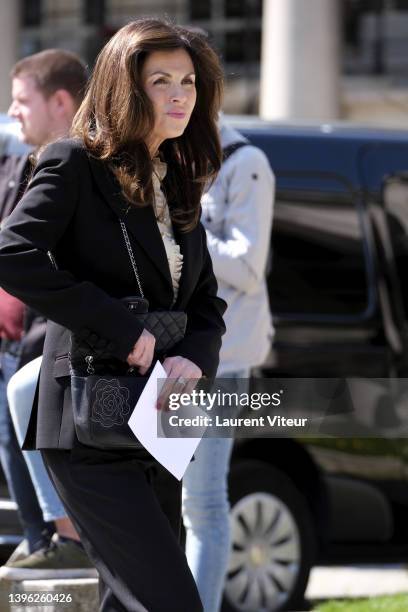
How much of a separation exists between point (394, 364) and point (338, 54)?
10742mm

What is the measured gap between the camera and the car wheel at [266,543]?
5.59 meters

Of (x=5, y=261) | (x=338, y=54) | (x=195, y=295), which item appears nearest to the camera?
(x=5, y=261)

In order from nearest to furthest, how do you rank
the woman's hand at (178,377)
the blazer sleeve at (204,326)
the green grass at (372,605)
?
the woman's hand at (178,377)
the blazer sleeve at (204,326)
the green grass at (372,605)

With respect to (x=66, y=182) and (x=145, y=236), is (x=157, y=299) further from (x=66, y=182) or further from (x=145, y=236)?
(x=66, y=182)

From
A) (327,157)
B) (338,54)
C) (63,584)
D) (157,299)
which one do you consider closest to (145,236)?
(157,299)

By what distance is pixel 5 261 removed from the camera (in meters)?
3.05

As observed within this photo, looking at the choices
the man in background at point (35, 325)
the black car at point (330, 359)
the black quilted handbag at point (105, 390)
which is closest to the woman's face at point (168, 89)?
the black quilted handbag at point (105, 390)

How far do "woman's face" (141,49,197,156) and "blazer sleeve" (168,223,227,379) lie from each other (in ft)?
1.09

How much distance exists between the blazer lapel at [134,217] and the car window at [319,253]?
2.50 m

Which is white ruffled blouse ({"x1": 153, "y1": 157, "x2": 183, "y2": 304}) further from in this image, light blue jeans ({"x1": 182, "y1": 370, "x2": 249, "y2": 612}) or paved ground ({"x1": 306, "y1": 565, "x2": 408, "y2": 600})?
paved ground ({"x1": 306, "y1": 565, "x2": 408, "y2": 600})

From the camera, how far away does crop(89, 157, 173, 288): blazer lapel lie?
10.3 feet

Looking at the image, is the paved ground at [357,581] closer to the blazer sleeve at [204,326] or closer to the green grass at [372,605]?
the green grass at [372,605]

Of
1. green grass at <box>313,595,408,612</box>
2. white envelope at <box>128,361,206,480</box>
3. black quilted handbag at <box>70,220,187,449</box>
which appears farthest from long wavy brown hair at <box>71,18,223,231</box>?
green grass at <box>313,595,408,612</box>

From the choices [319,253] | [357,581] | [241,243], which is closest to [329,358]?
[319,253]
